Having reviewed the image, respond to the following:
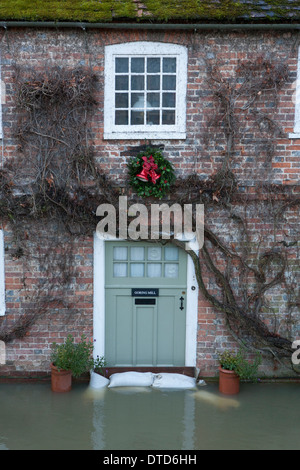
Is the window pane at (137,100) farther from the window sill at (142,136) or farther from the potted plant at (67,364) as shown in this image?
the potted plant at (67,364)

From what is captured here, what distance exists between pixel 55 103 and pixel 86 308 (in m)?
2.98

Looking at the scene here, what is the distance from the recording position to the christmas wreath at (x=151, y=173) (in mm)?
6105

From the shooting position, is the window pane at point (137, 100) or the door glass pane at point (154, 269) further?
the door glass pane at point (154, 269)

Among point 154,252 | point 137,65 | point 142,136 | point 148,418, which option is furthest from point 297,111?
point 148,418

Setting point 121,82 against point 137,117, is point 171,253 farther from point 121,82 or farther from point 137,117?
point 121,82

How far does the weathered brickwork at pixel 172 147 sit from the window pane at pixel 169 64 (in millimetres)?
233

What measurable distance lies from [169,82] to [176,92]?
185mm

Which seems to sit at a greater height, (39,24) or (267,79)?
(39,24)

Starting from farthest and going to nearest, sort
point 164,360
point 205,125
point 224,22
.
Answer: point 164,360 → point 205,125 → point 224,22

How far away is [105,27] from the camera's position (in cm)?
599

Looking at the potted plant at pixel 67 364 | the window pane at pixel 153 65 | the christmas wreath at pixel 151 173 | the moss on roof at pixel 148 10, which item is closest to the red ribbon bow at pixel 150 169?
the christmas wreath at pixel 151 173

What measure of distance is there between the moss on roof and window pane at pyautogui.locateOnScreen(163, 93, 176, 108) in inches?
38.4

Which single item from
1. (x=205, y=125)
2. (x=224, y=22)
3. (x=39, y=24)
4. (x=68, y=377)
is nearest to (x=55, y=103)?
(x=39, y=24)
